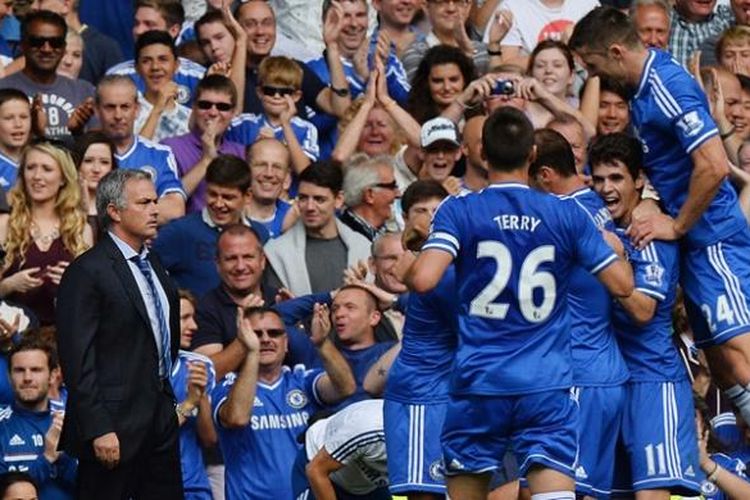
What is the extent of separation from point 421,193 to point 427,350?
262cm

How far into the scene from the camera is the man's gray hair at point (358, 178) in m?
16.4

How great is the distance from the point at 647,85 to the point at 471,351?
71.5 inches

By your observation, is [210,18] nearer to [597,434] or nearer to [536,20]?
[536,20]

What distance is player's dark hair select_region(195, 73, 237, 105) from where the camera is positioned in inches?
664

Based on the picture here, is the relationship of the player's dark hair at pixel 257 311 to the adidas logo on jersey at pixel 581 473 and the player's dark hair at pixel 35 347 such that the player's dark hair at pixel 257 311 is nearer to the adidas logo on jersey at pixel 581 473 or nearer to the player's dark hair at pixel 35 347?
the player's dark hair at pixel 35 347

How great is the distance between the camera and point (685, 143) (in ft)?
39.7

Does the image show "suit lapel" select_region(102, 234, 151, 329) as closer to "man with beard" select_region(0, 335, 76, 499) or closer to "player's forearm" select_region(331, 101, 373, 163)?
"man with beard" select_region(0, 335, 76, 499)

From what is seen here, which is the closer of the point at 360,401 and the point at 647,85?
the point at 647,85

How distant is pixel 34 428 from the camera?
1395cm

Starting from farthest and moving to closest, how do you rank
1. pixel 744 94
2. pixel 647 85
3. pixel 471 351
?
1. pixel 744 94
2. pixel 647 85
3. pixel 471 351

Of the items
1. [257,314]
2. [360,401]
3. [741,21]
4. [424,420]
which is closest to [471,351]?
[424,420]

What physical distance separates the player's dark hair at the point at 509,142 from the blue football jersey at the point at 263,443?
130 inches

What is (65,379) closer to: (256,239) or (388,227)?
(256,239)

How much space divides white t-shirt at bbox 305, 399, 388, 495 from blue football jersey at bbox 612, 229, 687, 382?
1.50m
